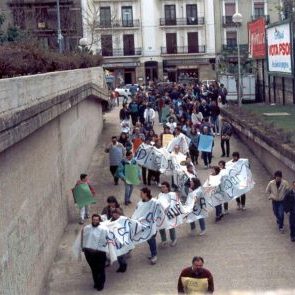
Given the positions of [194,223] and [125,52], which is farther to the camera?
[125,52]

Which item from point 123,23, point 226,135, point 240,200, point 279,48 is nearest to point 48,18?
point 123,23

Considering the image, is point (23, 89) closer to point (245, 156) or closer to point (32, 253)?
point (32, 253)

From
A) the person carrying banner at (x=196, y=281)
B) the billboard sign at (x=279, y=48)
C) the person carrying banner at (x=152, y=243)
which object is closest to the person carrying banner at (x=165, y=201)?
the person carrying banner at (x=152, y=243)

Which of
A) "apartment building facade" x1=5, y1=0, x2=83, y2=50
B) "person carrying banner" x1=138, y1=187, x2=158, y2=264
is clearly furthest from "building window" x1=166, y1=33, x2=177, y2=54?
"person carrying banner" x1=138, y1=187, x2=158, y2=264

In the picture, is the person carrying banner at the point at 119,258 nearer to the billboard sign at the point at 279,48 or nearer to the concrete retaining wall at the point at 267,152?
the concrete retaining wall at the point at 267,152

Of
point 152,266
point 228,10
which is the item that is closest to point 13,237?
point 152,266

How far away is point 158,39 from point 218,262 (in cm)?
5600

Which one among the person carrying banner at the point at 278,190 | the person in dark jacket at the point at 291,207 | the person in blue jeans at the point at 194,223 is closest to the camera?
the person in dark jacket at the point at 291,207

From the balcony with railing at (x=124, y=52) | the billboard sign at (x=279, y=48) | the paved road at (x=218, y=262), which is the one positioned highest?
the balcony with railing at (x=124, y=52)

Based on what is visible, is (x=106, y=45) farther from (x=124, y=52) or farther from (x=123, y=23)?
(x=123, y=23)

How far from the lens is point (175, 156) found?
63.6ft

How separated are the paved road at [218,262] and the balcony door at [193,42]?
5218 centimetres

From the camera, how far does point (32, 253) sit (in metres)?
11.5

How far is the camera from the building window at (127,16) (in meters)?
66.4
